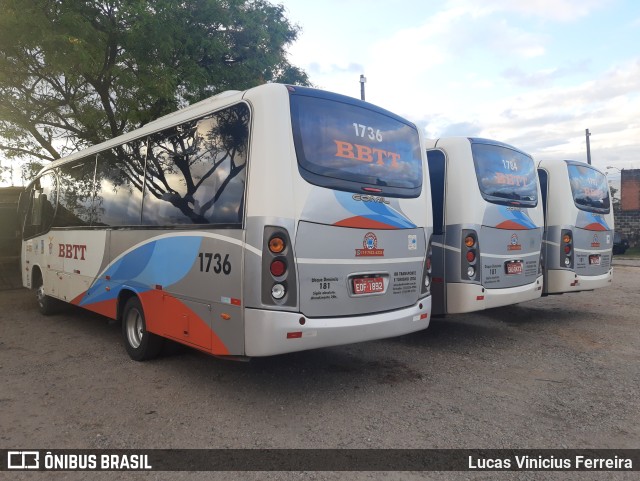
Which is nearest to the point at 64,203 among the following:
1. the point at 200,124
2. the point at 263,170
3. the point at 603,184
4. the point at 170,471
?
the point at 200,124

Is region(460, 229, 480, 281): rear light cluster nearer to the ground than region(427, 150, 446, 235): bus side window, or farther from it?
nearer to the ground

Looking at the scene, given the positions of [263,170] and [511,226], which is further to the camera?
[511,226]

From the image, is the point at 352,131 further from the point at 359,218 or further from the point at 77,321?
the point at 77,321

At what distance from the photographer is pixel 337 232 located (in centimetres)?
457

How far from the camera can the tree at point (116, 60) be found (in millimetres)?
9391

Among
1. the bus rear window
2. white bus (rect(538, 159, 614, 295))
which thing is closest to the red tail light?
the bus rear window

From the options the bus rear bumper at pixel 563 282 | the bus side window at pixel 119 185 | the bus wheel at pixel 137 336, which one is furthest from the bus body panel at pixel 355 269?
the bus rear bumper at pixel 563 282

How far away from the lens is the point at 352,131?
4.92 metres

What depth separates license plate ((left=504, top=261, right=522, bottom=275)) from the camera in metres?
6.99

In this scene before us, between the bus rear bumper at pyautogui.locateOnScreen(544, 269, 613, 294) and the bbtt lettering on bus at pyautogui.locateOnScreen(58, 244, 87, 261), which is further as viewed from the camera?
the bus rear bumper at pyautogui.locateOnScreen(544, 269, 613, 294)

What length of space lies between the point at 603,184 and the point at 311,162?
24.5 feet

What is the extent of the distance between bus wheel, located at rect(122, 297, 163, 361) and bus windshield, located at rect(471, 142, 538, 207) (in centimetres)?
476

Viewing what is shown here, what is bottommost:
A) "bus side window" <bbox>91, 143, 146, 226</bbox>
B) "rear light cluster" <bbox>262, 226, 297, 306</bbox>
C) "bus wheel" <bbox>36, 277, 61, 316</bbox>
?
"bus wheel" <bbox>36, 277, 61, 316</bbox>

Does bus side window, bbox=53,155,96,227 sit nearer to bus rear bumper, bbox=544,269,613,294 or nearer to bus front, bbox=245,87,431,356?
bus front, bbox=245,87,431,356
